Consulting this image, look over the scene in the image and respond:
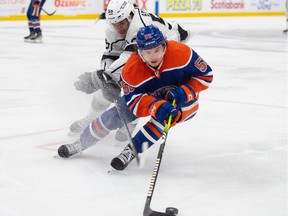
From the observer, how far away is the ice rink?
2389mm

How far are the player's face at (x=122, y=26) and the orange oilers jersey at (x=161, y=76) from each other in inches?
18.9

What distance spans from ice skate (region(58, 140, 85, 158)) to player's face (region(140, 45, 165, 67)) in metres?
0.68

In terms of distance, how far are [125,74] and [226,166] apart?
2.32 ft

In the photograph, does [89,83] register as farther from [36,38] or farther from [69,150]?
[36,38]

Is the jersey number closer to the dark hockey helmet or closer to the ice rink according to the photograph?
the dark hockey helmet

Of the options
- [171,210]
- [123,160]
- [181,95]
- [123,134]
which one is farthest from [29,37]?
[171,210]

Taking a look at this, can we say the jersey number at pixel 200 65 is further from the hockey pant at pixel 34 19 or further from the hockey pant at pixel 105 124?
the hockey pant at pixel 34 19

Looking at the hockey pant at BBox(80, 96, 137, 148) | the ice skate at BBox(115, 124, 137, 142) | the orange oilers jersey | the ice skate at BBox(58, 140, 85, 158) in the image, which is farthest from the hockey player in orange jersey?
the ice skate at BBox(115, 124, 137, 142)

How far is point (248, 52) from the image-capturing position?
8312 millimetres

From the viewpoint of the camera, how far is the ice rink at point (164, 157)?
2389mm

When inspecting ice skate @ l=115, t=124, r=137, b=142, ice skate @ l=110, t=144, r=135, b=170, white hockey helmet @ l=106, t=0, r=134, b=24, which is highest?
white hockey helmet @ l=106, t=0, r=134, b=24

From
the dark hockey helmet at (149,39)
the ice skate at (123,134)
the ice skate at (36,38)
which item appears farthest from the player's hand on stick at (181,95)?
the ice skate at (36,38)

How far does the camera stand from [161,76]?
2.73 metres

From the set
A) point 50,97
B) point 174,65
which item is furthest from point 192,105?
point 50,97
